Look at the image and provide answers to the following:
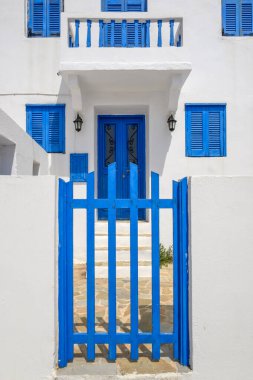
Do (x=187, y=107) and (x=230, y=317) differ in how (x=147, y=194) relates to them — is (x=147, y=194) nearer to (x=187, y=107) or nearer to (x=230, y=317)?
(x=187, y=107)

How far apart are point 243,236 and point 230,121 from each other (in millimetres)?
5086

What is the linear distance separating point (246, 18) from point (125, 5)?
318 centimetres

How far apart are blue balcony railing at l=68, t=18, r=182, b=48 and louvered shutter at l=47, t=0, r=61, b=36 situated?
Result: 72cm

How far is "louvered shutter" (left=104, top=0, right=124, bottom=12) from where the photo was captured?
6789 mm

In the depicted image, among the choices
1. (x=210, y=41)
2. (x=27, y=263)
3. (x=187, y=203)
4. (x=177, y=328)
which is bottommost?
(x=177, y=328)

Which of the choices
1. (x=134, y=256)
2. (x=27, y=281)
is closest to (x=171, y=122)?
(x=134, y=256)

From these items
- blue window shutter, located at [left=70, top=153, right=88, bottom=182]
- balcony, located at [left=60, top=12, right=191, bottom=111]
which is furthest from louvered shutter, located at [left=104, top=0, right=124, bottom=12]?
blue window shutter, located at [left=70, top=153, right=88, bottom=182]

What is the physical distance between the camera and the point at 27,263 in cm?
217

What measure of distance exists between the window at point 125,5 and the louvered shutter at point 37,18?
5.46ft

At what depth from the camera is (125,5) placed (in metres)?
6.82

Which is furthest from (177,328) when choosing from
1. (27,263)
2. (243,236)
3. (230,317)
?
(27,263)

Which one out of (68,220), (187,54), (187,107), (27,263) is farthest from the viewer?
(187,107)

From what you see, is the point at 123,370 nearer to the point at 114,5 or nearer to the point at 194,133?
the point at 194,133

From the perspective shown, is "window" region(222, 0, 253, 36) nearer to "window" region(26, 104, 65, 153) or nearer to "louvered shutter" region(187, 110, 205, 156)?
"louvered shutter" region(187, 110, 205, 156)
